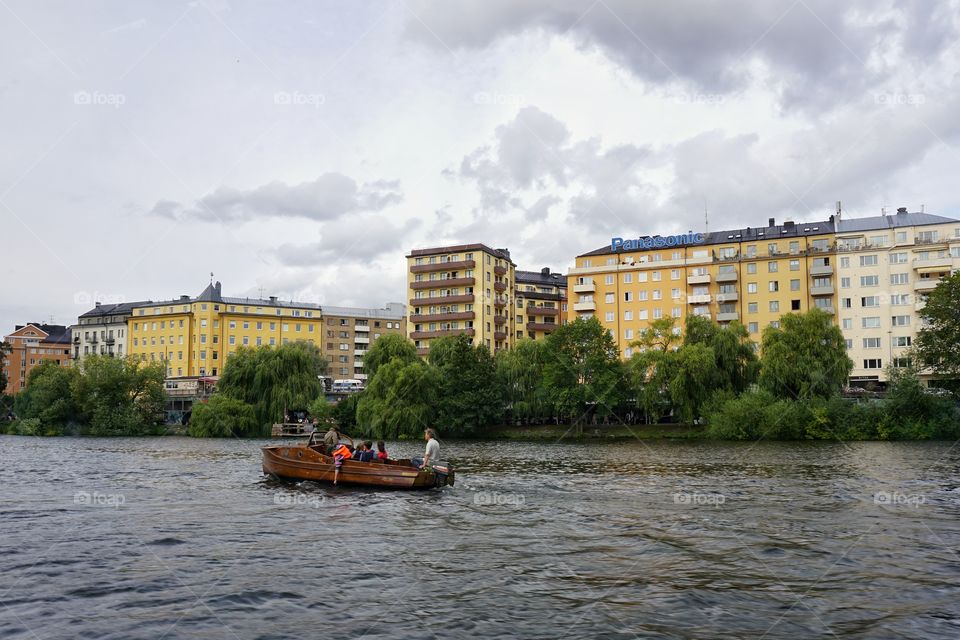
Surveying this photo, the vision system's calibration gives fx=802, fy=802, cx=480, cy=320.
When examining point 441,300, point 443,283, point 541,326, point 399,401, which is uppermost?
point 443,283

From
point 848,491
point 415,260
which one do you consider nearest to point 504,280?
point 415,260

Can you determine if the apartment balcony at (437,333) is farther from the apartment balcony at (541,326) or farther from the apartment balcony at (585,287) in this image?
the apartment balcony at (585,287)

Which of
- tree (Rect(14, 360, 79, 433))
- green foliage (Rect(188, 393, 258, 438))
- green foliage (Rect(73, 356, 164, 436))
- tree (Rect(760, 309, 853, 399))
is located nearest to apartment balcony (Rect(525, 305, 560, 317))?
green foliage (Rect(73, 356, 164, 436))

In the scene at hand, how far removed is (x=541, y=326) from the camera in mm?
162500

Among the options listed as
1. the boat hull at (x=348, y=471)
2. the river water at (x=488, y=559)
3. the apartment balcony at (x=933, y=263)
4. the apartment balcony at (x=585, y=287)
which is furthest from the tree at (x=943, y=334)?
the boat hull at (x=348, y=471)

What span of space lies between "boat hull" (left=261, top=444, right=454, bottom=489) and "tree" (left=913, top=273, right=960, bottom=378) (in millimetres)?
63777

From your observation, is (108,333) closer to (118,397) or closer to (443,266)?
(443,266)

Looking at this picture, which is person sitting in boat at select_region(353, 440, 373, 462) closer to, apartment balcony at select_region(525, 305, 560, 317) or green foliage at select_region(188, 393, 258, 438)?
green foliage at select_region(188, 393, 258, 438)

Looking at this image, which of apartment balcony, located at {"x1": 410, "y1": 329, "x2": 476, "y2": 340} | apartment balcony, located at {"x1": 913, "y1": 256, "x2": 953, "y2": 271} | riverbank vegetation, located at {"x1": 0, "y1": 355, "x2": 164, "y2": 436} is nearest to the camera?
riverbank vegetation, located at {"x1": 0, "y1": 355, "x2": 164, "y2": 436}

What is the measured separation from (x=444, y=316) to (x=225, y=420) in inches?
2423

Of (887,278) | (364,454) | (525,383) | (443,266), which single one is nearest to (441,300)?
(443,266)

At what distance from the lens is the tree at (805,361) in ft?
268

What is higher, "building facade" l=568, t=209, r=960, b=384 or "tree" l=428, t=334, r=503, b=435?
"building facade" l=568, t=209, r=960, b=384

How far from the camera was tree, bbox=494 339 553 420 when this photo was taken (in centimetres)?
9806
